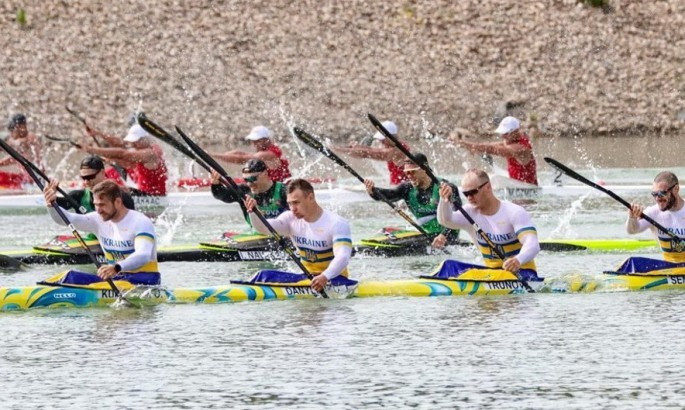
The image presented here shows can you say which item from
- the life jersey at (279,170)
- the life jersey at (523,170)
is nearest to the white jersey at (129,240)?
the life jersey at (279,170)

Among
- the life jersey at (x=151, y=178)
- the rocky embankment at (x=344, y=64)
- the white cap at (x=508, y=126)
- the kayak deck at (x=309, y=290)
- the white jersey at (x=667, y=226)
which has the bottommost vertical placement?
the kayak deck at (x=309, y=290)

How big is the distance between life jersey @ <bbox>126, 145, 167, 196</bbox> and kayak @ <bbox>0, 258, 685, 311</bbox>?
9.95 meters

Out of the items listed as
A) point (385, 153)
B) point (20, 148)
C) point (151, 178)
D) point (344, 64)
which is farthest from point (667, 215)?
point (344, 64)

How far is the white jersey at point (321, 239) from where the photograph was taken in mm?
17031

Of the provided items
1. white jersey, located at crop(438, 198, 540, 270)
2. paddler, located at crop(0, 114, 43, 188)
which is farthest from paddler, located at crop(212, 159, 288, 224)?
paddler, located at crop(0, 114, 43, 188)

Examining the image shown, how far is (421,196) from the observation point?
69.2 feet

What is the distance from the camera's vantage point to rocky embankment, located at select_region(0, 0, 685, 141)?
45031 mm

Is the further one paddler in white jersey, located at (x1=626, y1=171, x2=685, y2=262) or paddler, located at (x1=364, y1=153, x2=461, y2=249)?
paddler, located at (x1=364, y1=153, x2=461, y2=249)

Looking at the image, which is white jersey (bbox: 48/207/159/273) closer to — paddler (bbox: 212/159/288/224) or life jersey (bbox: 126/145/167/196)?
paddler (bbox: 212/159/288/224)

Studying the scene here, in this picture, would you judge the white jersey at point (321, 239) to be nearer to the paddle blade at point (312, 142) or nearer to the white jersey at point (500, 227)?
the white jersey at point (500, 227)

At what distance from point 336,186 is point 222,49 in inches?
687

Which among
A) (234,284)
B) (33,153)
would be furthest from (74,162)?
(234,284)

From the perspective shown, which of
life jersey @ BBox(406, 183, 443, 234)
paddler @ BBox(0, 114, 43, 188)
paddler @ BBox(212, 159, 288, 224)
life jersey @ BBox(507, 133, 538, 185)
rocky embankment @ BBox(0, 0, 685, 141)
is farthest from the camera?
rocky embankment @ BBox(0, 0, 685, 141)

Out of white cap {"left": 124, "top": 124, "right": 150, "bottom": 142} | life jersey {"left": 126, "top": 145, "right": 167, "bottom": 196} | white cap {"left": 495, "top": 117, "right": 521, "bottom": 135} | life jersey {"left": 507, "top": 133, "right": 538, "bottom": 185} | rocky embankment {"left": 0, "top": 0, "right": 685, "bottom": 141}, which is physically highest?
rocky embankment {"left": 0, "top": 0, "right": 685, "bottom": 141}
